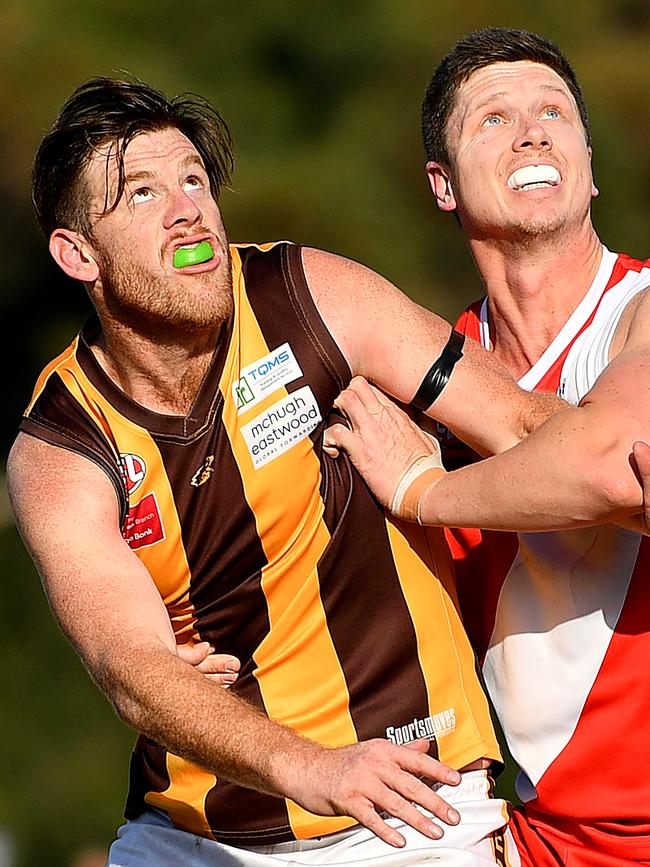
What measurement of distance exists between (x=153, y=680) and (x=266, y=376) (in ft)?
2.80

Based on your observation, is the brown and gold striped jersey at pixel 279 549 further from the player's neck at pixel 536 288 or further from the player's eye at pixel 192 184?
the player's neck at pixel 536 288

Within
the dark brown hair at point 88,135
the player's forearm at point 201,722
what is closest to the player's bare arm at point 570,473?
the player's forearm at point 201,722

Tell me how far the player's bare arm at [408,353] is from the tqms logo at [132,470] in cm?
57

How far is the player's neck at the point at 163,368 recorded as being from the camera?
13.8ft

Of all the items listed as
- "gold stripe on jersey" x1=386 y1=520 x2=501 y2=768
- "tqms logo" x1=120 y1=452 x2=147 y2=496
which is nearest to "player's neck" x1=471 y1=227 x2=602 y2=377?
"gold stripe on jersey" x1=386 y1=520 x2=501 y2=768

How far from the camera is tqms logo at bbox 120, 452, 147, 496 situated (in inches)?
162

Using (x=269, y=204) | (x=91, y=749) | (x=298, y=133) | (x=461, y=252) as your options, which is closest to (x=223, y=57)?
(x=298, y=133)

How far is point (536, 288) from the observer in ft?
14.8

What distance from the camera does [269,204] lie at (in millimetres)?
12523

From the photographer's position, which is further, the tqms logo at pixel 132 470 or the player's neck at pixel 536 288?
the player's neck at pixel 536 288

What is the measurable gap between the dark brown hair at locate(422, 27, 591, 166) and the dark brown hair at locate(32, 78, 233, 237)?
729 millimetres

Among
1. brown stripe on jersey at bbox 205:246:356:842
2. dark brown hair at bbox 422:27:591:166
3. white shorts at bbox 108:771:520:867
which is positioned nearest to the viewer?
white shorts at bbox 108:771:520:867

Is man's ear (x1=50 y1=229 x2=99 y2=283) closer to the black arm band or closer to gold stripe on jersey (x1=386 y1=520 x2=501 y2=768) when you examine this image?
the black arm band

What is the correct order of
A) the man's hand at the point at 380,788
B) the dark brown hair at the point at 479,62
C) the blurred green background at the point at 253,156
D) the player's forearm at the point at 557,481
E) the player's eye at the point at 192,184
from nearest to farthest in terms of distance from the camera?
the man's hand at the point at 380,788, the player's forearm at the point at 557,481, the player's eye at the point at 192,184, the dark brown hair at the point at 479,62, the blurred green background at the point at 253,156
